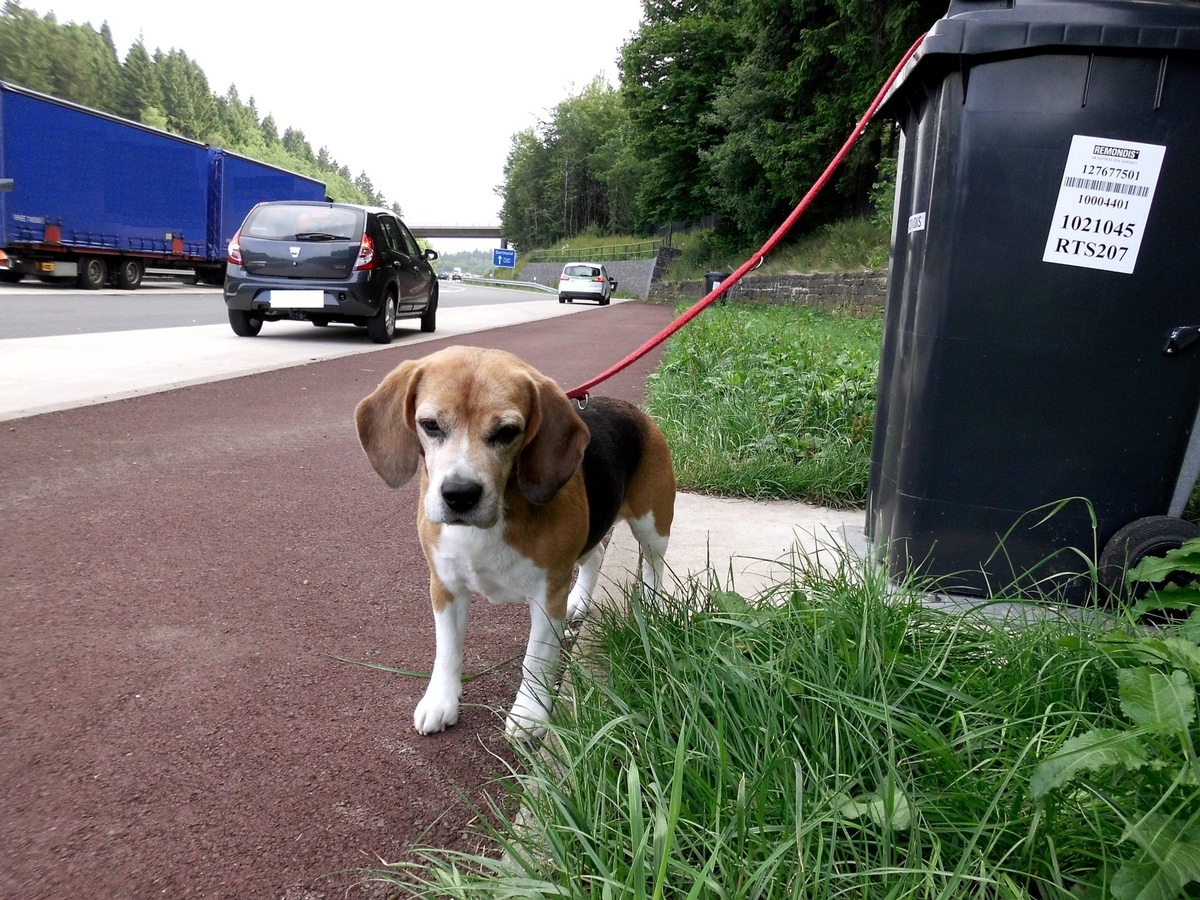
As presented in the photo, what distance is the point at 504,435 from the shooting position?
2322 mm

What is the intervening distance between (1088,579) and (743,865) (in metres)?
A: 2.17

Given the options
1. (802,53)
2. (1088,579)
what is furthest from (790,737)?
(802,53)

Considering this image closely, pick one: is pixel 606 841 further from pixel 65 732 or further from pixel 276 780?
pixel 65 732

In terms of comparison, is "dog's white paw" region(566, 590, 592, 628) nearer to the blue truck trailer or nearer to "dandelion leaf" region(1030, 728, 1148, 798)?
"dandelion leaf" region(1030, 728, 1148, 798)

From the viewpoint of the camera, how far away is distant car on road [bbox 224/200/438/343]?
11023mm

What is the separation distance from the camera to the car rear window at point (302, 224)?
11148 mm

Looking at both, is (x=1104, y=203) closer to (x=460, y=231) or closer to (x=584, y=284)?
(x=584, y=284)

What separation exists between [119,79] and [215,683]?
123 meters

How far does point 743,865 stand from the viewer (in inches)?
57.2

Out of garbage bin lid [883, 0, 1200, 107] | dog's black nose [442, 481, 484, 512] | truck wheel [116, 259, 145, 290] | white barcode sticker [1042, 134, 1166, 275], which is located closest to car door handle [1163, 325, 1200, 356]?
white barcode sticker [1042, 134, 1166, 275]

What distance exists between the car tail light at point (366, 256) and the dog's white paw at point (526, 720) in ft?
32.4

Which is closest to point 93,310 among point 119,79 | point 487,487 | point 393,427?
point 393,427

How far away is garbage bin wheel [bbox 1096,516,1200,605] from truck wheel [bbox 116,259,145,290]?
25639 millimetres

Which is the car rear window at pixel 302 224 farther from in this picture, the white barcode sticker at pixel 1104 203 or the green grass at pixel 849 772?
the green grass at pixel 849 772
